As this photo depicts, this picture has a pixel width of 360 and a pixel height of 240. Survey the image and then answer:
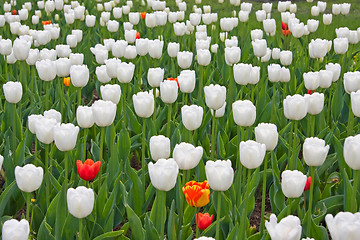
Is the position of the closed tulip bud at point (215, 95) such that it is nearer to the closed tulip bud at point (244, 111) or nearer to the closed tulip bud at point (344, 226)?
the closed tulip bud at point (244, 111)

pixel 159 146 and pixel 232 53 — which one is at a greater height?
pixel 232 53

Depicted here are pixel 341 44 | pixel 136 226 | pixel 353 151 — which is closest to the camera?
pixel 353 151

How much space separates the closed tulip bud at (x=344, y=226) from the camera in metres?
1.72

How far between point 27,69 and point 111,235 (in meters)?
3.23

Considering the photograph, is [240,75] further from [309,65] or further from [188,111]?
[309,65]

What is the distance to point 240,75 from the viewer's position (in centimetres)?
365

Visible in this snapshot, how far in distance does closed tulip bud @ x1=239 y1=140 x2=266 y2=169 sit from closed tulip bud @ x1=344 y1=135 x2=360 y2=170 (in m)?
0.35

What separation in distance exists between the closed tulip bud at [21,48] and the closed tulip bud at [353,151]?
9.01 ft

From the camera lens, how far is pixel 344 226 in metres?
1.72

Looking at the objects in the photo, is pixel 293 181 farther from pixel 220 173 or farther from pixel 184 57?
pixel 184 57

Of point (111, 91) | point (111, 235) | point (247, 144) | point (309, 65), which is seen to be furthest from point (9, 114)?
point (309, 65)

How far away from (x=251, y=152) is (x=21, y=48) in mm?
2482

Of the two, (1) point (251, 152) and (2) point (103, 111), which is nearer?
(1) point (251, 152)

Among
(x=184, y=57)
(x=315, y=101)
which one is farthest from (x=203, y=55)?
(x=315, y=101)
